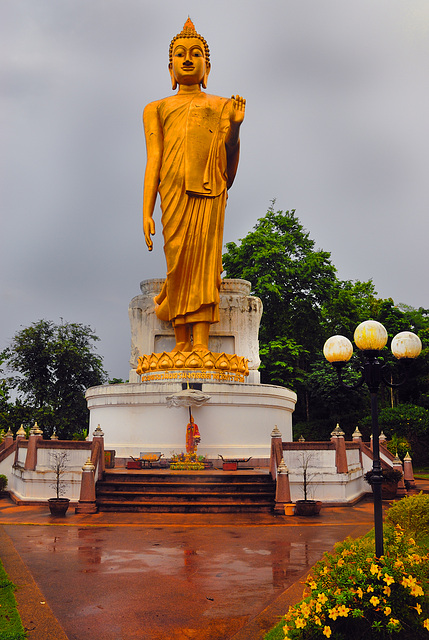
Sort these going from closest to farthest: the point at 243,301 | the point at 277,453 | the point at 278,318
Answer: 1. the point at 277,453
2. the point at 243,301
3. the point at 278,318

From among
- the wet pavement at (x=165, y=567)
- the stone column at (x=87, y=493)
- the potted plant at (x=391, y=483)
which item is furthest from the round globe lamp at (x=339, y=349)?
the potted plant at (x=391, y=483)

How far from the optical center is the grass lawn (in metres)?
4.54

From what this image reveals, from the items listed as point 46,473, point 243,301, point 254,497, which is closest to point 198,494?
point 254,497

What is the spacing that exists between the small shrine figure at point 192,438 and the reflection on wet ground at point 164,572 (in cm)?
489

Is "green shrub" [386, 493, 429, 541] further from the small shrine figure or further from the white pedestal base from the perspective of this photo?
the white pedestal base

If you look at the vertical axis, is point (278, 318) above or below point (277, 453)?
above

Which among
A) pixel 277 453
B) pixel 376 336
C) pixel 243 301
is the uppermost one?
pixel 243 301

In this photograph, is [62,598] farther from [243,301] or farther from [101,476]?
[243,301]

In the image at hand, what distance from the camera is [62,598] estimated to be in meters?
5.80

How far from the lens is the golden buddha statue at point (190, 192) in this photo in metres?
18.3

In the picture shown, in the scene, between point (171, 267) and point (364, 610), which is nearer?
point (364, 610)

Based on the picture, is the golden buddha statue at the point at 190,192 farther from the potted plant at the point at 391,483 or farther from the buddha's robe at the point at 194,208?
the potted plant at the point at 391,483

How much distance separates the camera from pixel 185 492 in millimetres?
12141

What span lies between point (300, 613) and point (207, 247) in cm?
1496
